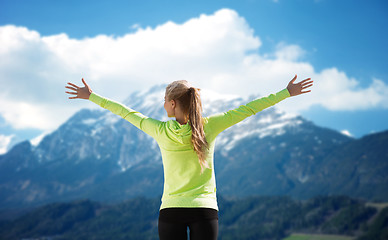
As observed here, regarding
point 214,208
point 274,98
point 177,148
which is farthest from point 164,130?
point 274,98

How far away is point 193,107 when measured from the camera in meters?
4.62

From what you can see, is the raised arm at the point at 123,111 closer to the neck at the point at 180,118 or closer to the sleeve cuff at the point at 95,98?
the sleeve cuff at the point at 95,98

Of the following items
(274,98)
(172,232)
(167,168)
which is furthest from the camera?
(274,98)

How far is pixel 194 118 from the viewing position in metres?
4.59

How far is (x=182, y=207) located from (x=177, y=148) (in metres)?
0.67

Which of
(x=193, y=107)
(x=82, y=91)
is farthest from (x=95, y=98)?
(x=193, y=107)

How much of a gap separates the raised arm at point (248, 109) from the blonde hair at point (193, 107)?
213 millimetres

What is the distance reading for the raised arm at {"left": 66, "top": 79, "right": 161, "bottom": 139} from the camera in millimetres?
4848

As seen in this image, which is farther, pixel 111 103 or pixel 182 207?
pixel 111 103

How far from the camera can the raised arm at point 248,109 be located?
15.7ft

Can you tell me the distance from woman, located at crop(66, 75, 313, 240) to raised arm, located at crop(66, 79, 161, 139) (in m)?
0.01

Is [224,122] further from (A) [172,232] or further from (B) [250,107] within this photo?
(A) [172,232]

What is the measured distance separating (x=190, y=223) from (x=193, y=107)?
130 centimetres

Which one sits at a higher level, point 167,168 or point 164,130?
point 164,130
